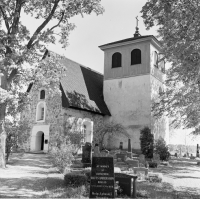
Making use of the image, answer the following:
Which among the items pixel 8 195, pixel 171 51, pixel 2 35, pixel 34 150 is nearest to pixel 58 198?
pixel 8 195

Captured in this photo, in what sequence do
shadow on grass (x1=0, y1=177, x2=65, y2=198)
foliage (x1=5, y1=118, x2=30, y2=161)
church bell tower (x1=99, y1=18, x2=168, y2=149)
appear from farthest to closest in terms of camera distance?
church bell tower (x1=99, y1=18, x2=168, y2=149) < foliage (x1=5, y1=118, x2=30, y2=161) < shadow on grass (x1=0, y1=177, x2=65, y2=198)

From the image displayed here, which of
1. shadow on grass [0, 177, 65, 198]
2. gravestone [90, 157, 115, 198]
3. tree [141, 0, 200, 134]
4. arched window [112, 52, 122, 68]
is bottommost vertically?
shadow on grass [0, 177, 65, 198]

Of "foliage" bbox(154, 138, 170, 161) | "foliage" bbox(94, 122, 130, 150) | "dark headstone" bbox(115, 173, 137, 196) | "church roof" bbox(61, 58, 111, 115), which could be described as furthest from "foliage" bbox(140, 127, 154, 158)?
"dark headstone" bbox(115, 173, 137, 196)

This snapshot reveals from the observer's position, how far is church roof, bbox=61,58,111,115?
76.1ft

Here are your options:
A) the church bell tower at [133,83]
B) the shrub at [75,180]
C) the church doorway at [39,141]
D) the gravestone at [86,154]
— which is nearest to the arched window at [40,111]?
the church doorway at [39,141]

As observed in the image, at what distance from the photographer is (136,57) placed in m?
27.3

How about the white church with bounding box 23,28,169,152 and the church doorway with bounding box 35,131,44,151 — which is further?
the church doorway with bounding box 35,131,44,151

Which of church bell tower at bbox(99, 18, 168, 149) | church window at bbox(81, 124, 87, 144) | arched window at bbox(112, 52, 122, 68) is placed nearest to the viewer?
church window at bbox(81, 124, 87, 144)

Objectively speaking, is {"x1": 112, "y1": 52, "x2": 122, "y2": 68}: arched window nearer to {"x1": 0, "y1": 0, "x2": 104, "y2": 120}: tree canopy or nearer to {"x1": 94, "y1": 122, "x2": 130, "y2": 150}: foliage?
{"x1": 94, "y1": 122, "x2": 130, "y2": 150}: foliage

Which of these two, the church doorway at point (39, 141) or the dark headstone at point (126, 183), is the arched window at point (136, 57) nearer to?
the church doorway at point (39, 141)

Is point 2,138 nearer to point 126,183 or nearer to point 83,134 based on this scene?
point 126,183

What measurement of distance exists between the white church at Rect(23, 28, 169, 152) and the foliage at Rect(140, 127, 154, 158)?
7.83ft

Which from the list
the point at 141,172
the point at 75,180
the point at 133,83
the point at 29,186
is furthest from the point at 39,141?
the point at 75,180

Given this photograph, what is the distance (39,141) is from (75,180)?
55.7 ft
